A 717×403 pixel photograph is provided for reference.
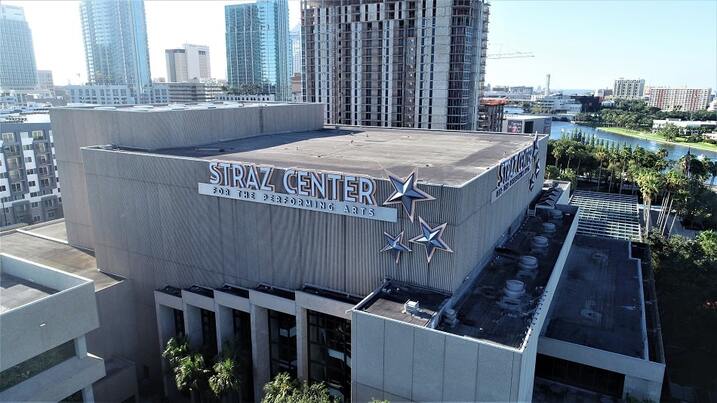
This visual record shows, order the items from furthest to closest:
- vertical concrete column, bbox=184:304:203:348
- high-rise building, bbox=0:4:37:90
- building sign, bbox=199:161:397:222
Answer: high-rise building, bbox=0:4:37:90
vertical concrete column, bbox=184:304:203:348
building sign, bbox=199:161:397:222

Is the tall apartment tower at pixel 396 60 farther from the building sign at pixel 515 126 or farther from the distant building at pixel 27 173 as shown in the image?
the distant building at pixel 27 173

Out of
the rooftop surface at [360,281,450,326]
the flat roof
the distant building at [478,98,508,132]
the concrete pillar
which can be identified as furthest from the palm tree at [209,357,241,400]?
the distant building at [478,98,508,132]

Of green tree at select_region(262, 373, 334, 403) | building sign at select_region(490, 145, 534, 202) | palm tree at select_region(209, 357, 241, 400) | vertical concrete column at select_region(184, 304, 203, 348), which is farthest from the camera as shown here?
building sign at select_region(490, 145, 534, 202)

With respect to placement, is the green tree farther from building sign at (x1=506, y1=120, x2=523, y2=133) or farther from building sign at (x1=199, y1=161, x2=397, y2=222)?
building sign at (x1=506, y1=120, x2=523, y2=133)

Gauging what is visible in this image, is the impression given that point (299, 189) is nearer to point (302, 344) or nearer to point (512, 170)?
point (302, 344)

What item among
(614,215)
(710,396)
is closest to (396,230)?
(710,396)

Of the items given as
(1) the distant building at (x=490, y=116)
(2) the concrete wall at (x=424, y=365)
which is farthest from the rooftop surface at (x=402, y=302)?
(1) the distant building at (x=490, y=116)
